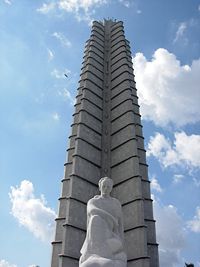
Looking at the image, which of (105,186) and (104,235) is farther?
(105,186)

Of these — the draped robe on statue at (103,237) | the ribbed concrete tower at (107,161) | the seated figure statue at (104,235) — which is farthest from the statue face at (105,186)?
the ribbed concrete tower at (107,161)

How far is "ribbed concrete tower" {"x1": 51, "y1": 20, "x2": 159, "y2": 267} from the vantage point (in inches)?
539

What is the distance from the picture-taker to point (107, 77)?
23.3 metres

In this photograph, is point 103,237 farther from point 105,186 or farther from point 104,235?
point 105,186

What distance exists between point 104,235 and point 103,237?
58mm

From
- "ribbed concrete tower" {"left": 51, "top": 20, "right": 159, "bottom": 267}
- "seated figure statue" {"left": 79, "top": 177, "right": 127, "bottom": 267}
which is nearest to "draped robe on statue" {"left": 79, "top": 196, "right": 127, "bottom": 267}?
"seated figure statue" {"left": 79, "top": 177, "right": 127, "bottom": 267}

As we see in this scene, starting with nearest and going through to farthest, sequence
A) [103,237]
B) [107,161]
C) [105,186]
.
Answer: [103,237] → [105,186] → [107,161]

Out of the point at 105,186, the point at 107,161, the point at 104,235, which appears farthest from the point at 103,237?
the point at 107,161

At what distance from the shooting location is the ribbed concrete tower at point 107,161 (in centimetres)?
1368

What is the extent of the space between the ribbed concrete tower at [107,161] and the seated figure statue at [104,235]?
7334 mm

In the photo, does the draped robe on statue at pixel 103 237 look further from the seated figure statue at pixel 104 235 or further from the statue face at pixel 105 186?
the statue face at pixel 105 186

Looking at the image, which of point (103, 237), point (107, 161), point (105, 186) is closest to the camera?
point (103, 237)

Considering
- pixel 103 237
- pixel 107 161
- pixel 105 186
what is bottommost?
pixel 103 237

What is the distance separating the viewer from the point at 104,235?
5.87m
